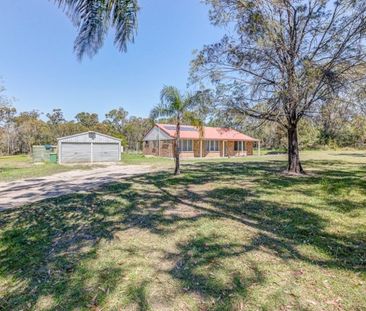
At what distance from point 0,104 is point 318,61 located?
1963 centimetres

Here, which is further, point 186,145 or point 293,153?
point 186,145

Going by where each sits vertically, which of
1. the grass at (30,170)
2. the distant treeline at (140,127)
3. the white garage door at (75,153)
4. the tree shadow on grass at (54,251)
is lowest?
the tree shadow on grass at (54,251)

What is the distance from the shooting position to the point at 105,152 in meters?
22.5

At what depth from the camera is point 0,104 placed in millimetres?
18281

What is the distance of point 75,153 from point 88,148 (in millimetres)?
1087

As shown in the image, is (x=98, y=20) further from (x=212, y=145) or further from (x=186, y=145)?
(x=212, y=145)

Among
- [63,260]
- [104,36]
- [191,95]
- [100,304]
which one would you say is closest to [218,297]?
[100,304]

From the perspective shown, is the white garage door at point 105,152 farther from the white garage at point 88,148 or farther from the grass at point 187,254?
the grass at point 187,254

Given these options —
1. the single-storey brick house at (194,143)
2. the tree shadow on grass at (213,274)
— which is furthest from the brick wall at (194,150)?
the tree shadow on grass at (213,274)

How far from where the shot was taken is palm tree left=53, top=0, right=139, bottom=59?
3213 mm

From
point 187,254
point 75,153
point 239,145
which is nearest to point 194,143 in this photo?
point 239,145

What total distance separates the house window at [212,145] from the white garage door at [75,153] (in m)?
12.5

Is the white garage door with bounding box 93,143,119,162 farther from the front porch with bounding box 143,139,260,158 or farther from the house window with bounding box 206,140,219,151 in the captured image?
the house window with bounding box 206,140,219,151

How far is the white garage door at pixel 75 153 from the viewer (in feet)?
68.5
